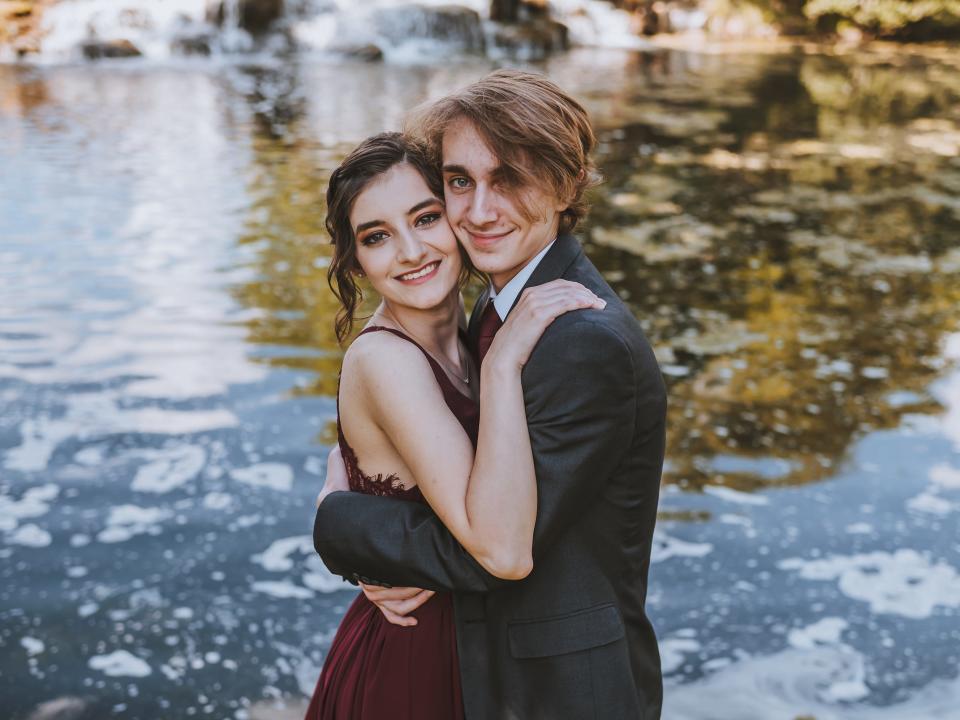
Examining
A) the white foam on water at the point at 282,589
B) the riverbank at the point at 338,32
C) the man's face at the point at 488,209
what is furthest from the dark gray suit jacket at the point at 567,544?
the riverbank at the point at 338,32

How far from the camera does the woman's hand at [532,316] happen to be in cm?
192

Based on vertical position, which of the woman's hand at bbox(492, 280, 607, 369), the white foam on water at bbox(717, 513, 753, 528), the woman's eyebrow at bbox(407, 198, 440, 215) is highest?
the woman's eyebrow at bbox(407, 198, 440, 215)

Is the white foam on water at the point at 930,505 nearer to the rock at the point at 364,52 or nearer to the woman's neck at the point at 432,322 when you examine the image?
the woman's neck at the point at 432,322

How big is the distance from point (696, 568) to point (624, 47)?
25.1 metres

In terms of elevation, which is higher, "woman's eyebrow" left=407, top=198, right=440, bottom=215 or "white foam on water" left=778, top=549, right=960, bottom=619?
"woman's eyebrow" left=407, top=198, right=440, bottom=215

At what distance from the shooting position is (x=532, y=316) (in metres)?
1.95

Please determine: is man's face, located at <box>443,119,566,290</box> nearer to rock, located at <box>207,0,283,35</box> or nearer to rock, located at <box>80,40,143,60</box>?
rock, located at <box>80,40,143,60</box>

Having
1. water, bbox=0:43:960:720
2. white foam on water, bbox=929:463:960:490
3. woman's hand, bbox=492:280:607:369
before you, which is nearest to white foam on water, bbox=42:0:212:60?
water, bbox=0:43:960:720

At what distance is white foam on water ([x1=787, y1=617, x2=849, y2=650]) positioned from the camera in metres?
4.02

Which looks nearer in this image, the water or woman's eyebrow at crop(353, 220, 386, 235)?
woman's eyebrow at crop(353, 220, 386, 235)

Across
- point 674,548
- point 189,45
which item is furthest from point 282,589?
point 189,45

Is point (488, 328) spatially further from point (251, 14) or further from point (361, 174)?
point (251, 14)

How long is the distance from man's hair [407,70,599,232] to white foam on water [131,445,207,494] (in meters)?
3.41

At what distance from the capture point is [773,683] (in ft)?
12.5
